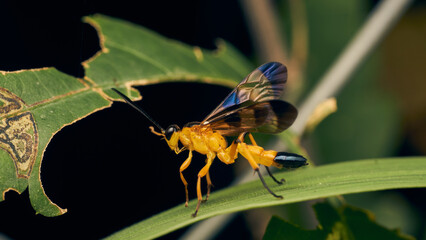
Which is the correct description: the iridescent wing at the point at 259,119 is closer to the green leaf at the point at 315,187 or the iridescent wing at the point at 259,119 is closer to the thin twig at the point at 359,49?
the green leaf at the point at 315,187

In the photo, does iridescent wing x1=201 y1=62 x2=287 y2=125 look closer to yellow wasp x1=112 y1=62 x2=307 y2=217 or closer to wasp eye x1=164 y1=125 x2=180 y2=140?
yellow wasp x1=112 y1=62 x2=307 y2=217

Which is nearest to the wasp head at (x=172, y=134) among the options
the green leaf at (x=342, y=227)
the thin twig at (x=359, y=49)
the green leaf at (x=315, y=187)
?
the green leaf at (x=315, y=187)

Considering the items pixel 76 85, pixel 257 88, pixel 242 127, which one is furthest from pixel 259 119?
pixel 76 85

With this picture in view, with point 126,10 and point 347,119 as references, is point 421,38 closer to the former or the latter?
point 347,119

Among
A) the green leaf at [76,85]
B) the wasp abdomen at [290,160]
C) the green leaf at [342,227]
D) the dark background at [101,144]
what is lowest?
the dark background at [101,144]

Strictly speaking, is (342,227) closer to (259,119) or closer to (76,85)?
(259,119)

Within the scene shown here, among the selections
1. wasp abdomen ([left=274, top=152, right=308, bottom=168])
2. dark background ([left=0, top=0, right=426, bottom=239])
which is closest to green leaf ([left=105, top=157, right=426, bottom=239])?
wasp abdomen ([left=274, top=152, right=308, bottom=168])
